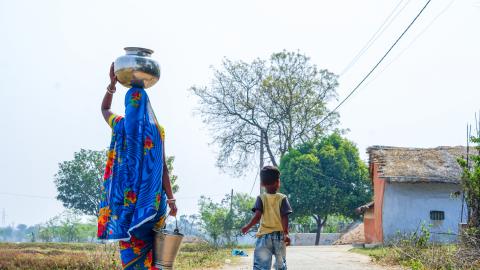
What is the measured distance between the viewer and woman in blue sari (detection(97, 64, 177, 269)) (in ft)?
15.3

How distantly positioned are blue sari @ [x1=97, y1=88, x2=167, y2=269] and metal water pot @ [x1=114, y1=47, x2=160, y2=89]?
0.13 metres

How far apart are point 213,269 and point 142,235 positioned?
29.3ft

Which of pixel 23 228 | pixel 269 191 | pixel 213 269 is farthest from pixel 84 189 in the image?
pixel 23 228

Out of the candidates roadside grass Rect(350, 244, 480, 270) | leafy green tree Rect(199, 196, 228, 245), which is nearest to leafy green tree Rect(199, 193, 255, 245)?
leafy green tree Rect(199, 196, 228, 245)

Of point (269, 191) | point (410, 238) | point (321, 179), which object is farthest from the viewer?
point (321, 179)

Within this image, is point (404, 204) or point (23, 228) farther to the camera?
point (23, 228)

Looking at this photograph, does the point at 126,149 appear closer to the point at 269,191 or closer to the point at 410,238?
the point at 269,191

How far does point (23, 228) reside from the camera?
188 meters

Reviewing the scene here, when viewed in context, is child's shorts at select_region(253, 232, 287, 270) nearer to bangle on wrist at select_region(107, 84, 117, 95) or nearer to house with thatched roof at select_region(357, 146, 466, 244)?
bangle on wrist at select_region(107, 84, 117, 95)

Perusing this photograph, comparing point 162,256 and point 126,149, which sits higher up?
point 126,149

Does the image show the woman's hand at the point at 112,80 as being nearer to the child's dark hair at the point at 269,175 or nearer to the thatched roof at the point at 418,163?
the child's dark hair at the point at 269,175

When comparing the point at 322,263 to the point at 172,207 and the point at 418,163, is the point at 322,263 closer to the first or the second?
the point at 172,207

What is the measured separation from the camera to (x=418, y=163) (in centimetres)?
2720

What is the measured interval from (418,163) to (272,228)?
22.4 m
